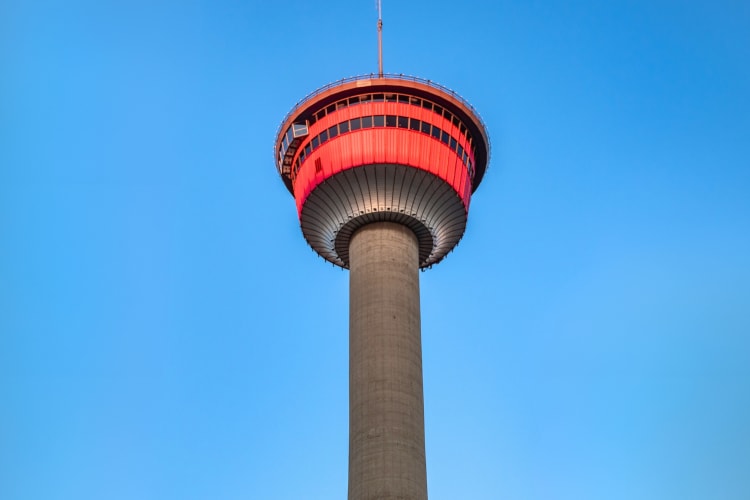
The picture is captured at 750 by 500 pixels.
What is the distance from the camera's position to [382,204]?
65625mm

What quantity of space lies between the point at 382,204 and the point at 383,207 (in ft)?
0.87

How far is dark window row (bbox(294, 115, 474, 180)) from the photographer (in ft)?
218

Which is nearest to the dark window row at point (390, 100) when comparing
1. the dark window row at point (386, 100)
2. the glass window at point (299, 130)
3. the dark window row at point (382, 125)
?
the dark window row at point (386, 100)

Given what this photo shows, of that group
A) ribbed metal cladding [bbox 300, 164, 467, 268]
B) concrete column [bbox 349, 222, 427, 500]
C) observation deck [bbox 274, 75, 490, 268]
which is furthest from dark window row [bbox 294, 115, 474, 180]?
concrete column [bbox 349, 222, 427, 500]

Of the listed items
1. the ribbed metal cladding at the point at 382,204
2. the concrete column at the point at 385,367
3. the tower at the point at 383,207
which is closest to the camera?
the concrete column at the point at 385,367

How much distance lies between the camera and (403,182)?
65.6m

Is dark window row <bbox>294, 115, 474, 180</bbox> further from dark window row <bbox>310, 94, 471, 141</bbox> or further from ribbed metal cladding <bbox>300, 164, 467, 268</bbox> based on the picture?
ribbed metal cladding <bbox>300, 164, 467, 268</bbox>

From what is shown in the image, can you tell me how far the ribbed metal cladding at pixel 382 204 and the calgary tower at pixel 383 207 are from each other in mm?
73

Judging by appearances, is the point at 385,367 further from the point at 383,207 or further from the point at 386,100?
the point at 386,100

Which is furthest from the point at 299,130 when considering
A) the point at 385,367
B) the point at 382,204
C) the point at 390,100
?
the point at 385,367

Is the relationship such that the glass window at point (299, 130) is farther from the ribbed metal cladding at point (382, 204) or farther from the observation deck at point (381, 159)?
the ribbed metal cladding at point (382, 204)

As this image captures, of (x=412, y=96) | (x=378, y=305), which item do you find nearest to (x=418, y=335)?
(x=378, y=305)

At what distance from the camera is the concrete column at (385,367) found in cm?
5769

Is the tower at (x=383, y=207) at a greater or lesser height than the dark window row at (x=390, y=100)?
lesser
